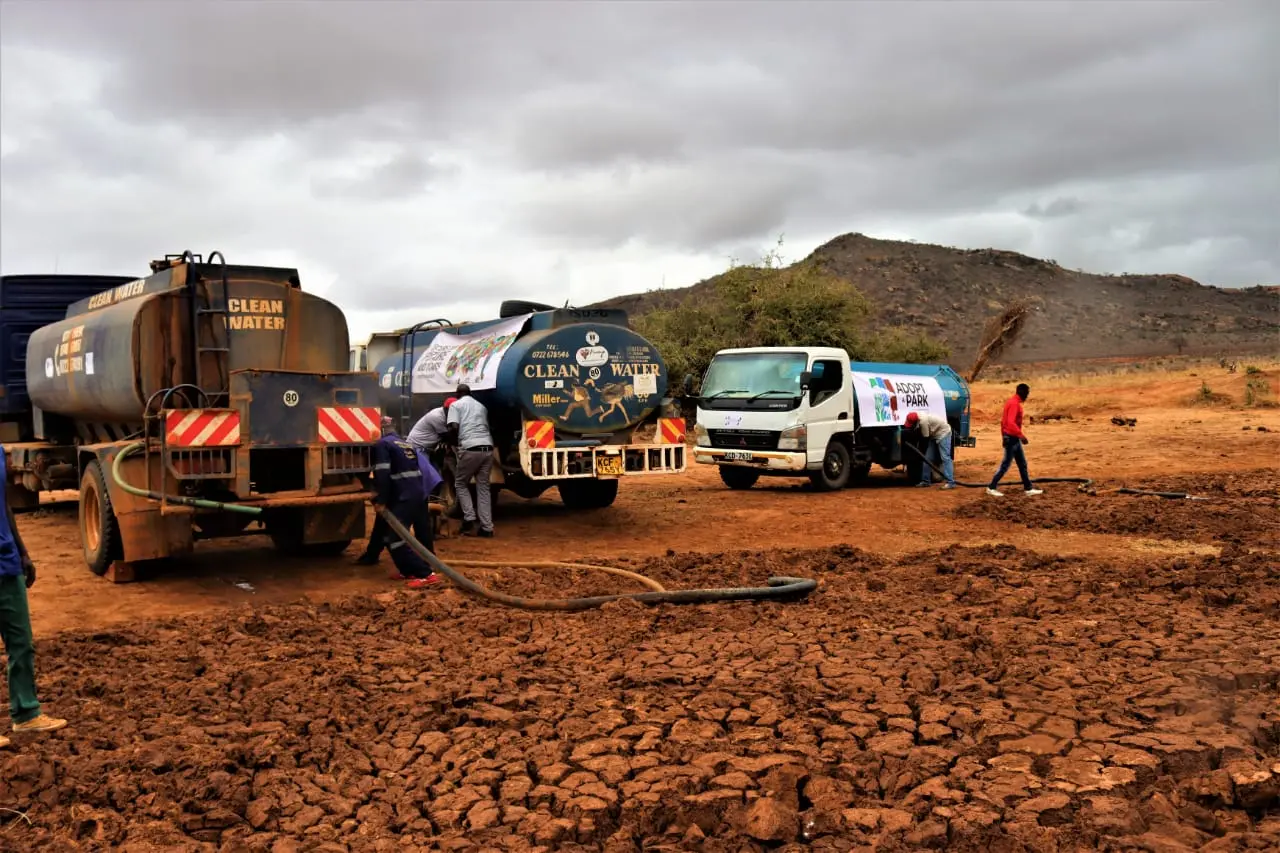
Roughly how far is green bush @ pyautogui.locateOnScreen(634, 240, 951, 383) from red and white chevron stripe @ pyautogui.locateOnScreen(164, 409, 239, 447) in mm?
19907

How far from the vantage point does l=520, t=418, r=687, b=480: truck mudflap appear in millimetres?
12164

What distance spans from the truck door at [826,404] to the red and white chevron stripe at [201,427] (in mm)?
9434

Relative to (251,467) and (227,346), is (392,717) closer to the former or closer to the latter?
(251,467)

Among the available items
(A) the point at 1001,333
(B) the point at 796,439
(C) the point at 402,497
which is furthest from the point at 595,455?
(A) the point at 1001,333

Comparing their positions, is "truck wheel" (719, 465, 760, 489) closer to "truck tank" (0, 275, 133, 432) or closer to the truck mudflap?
the truck mudflap

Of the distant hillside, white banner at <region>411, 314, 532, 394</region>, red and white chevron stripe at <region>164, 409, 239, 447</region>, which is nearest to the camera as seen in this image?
red and white chevron stripe at <region>164, 409, 239, 447</region>

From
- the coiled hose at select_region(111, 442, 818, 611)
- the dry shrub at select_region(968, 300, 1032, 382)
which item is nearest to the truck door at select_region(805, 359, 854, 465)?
the coiled hose at select_region(111, 442, 818, 611)

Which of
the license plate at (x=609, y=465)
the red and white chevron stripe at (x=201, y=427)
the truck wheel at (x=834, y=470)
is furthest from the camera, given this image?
the truck wheel at (x=834, y=470)

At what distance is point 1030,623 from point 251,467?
22.1 ft

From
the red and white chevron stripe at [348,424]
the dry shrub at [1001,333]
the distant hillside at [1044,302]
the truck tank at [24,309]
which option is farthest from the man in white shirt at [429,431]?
the distant hillside at [1044,302]

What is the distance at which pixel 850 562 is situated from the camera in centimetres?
Answer: 1011

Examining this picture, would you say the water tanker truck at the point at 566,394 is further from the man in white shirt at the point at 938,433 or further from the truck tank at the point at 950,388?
the truck tank at the point at 950,388

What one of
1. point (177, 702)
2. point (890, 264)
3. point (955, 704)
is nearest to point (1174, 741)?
point (955, 704)

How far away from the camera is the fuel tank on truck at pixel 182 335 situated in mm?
9438
